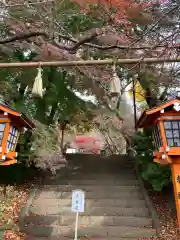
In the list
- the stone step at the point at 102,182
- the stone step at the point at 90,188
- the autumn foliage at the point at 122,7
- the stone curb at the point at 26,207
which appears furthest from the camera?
the stone step at the point at 102,182

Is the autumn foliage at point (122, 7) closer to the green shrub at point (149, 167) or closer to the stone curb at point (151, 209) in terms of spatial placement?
the green shrub at point (149, 167)

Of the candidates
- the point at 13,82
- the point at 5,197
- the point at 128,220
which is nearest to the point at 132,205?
the point at 128,220

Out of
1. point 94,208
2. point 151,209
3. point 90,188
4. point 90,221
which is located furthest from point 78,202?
point 90,188

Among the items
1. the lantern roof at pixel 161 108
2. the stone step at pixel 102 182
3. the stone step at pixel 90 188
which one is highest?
the lantern roof at pixel 161 108

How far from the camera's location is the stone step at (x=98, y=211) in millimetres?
10164

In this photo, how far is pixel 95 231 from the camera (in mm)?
9141

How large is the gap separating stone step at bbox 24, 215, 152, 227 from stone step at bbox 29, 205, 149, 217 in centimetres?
28

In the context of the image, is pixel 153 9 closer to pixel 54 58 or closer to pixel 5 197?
pixel 54 58

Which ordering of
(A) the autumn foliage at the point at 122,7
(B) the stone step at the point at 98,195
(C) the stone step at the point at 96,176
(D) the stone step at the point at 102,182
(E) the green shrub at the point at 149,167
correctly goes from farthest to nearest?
1. (C) the stone step at the point at 96,176
2. (D) the stone step at the point at 102,182
3. (B) the stone step at the point at 98,195
4. (E) the green shrub at the point at 149,167
5. (A) the autumn foliage at the point at 122,7

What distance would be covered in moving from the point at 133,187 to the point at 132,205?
1429 mm

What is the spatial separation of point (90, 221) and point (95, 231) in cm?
64

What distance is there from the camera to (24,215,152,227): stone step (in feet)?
31.4

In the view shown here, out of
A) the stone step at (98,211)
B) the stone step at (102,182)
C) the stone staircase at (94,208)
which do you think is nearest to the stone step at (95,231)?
the stone staircase at (94,208)

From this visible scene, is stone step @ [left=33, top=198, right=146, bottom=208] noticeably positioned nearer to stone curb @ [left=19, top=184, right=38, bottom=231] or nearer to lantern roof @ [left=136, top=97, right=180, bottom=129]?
stone curb @ [left=19, top=184, right=38, bottom=231]
